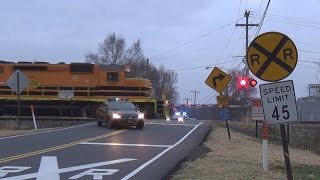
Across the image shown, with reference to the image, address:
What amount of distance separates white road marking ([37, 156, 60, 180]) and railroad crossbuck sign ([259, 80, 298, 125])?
5152 mm

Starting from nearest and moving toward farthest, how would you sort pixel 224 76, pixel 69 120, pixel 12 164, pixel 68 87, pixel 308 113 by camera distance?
1. pixel 12 164
2. pixel 224 76
3. pixel 69 120
4. pixel 68 87
5. pixel 308 113

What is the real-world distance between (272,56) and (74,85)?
1281 inches

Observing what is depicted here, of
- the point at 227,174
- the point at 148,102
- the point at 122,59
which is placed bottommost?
the point at 227,174

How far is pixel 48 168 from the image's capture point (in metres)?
13.6

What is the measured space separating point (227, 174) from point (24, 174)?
15.6ft

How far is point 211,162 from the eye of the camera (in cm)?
1535

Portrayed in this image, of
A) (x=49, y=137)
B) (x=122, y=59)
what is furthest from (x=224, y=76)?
(x=122, y=59)

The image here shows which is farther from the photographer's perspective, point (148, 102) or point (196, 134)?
point (148, 102)

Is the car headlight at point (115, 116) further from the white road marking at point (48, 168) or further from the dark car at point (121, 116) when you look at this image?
the white road marking at point (48, 168)

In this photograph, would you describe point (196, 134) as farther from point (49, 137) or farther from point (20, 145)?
point (20, 145)

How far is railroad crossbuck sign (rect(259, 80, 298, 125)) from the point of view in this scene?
9.21 meters

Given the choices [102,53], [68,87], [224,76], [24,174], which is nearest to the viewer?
[24,174]

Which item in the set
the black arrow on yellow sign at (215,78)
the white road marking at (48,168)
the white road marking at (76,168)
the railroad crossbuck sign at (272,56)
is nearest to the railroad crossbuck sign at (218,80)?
the black arrow on yellow sign at (215,78)

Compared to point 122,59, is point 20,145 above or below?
below
